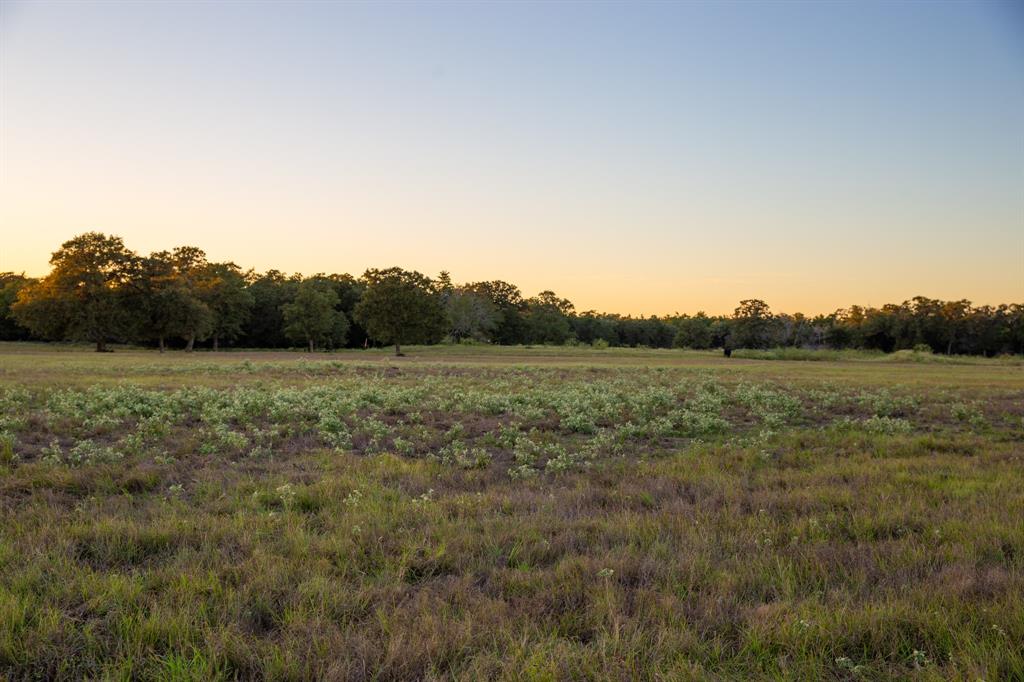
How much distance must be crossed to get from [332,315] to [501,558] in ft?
325

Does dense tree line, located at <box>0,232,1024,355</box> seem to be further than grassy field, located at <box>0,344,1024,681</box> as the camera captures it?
Yes

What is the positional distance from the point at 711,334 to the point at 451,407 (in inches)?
6255

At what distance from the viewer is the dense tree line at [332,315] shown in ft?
244

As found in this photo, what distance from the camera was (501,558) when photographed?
6051mm

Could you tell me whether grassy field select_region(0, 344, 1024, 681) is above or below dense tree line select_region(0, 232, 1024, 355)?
below

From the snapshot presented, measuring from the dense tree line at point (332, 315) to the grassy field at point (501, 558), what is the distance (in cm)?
6526

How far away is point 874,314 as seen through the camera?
145875mm

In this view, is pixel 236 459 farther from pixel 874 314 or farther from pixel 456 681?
pixel 874 314

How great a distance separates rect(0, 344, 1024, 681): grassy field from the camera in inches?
163

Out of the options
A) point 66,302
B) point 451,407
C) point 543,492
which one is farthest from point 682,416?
point 66,302

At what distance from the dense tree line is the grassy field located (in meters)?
65.3

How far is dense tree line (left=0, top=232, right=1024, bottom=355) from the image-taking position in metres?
74.2

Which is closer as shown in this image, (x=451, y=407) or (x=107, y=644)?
(x=107, y=644)

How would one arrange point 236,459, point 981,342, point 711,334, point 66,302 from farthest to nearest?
1. point 711,334
2. point 981,342
3. point 66,302
4. point 236,459
